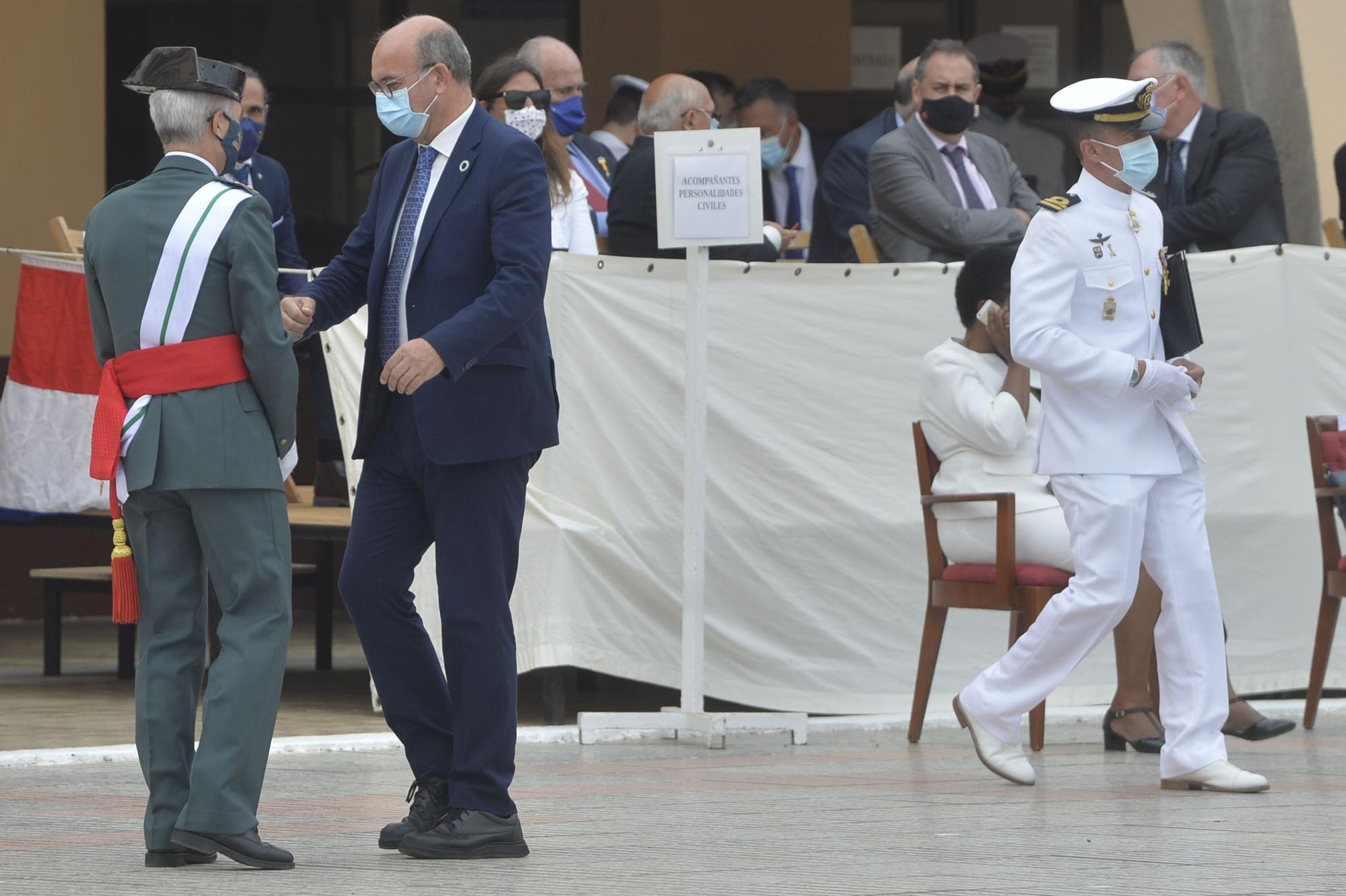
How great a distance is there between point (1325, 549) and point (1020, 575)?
4.56 feet

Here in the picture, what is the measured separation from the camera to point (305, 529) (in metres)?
8.12

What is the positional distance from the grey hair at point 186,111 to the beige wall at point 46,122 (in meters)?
6.98

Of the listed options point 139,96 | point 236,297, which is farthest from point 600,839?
point 139,96

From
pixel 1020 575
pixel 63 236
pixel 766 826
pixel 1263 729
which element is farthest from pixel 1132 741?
pixel 63 236

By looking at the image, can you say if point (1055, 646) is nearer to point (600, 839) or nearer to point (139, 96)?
point (600, 839)

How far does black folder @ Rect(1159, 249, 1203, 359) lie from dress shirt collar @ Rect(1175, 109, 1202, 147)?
97.9 inches

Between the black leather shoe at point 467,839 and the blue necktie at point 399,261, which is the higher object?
the blue necktie at point 399,261

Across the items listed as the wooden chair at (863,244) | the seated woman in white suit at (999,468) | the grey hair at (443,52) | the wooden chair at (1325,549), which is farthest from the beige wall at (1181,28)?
the grey hair at (443,52)

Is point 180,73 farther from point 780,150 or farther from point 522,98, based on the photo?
point 780,150

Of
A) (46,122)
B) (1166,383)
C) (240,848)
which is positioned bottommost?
(240,848)

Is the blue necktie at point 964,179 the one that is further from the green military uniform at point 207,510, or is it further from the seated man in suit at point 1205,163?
the green military uniform at point 207,510

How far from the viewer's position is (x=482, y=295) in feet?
15.8

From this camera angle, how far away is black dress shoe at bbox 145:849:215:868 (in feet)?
15.4

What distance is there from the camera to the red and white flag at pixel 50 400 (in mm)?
8523
